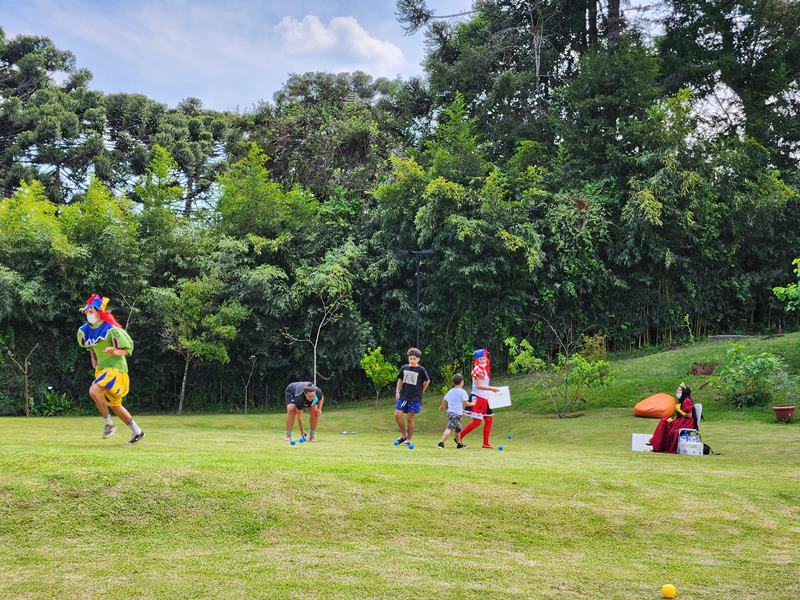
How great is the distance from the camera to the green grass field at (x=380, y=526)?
4.82 m

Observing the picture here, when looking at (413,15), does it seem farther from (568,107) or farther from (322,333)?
(322,333)

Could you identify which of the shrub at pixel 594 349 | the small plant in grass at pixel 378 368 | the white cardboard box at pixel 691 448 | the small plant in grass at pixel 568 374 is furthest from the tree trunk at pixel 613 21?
the white cardboard box at pixel 691 448

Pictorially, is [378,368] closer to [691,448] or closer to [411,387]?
[411,387]

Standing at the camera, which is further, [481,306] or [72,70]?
[72,70]

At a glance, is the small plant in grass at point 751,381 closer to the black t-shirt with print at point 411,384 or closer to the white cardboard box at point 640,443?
the white cardboard box at point 640,443

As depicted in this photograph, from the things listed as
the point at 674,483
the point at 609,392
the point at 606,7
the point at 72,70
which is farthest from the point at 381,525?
the point at 72,70

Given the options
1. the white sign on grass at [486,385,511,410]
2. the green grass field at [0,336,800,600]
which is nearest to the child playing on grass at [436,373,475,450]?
the white sign on grass at [486,385,511,410]

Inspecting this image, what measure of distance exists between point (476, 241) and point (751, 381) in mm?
8792

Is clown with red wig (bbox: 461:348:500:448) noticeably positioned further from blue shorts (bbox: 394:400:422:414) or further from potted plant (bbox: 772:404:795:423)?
potted plant (bbox: 772:404:795:423)

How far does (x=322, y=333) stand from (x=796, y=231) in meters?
15.9

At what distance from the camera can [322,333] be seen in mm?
22750

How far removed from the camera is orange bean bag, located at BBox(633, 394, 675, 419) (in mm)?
15383

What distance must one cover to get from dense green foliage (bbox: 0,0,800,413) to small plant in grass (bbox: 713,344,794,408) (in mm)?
6655

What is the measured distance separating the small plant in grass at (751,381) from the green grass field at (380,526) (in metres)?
6.98
